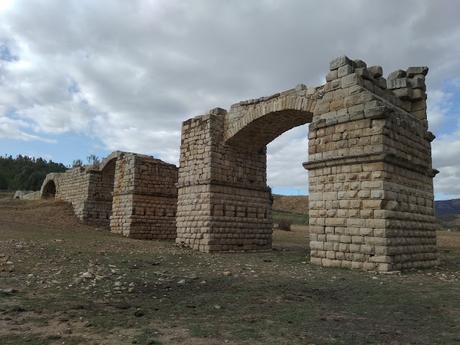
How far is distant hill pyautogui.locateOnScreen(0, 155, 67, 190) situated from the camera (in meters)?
50.2

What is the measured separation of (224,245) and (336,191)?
4.54 meters

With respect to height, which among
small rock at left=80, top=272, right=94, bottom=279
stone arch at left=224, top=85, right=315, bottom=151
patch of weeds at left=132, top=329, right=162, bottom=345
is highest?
stone arch at left=224, top=85, right=315, bottom=151

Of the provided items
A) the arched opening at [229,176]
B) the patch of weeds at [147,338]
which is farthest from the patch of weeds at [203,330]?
the arched opening at [229,176]

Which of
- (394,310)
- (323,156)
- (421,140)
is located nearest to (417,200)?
(421,140)

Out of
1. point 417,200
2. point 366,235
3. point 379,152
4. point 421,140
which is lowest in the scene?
point 366,235

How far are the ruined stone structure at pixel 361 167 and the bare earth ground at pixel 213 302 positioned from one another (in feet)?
2.26

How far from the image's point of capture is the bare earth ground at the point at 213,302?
3.98 metres

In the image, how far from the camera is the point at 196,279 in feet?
23.6

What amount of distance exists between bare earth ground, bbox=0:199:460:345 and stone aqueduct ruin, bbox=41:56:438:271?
32.4 inches

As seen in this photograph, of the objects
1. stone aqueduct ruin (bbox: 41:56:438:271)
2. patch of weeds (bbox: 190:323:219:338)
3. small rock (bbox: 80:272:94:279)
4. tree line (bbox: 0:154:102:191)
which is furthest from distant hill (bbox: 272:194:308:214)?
patch of weeds (bbox: 190:323:219:338)

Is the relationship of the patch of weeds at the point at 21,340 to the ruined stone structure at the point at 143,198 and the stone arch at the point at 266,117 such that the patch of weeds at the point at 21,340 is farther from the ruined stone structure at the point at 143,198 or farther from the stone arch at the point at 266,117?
the ruined stone structure at the point at 143,198

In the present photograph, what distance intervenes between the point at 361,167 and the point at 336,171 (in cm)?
59

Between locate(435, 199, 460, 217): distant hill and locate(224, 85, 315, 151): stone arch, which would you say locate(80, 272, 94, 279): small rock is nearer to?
locate(224, 85, 315, 151): stone arch

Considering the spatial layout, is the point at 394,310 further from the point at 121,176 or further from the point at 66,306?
the point at 121,176
